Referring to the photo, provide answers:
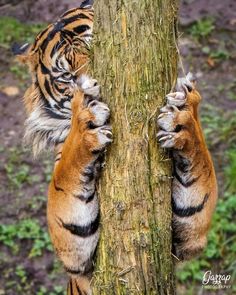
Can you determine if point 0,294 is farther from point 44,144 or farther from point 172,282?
point 172,282

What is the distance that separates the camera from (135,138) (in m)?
3.09

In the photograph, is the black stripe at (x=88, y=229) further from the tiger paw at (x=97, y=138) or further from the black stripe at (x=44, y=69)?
the black stripe at (x=44, y=69)

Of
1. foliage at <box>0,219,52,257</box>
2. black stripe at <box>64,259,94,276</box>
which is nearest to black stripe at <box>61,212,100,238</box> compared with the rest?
black stripe at <box>64,259,94,276</box>

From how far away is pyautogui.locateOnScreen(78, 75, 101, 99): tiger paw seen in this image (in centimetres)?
306

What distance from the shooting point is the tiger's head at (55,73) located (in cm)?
379

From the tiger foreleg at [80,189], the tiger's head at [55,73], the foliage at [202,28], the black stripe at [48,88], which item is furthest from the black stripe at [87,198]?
the foliage at [202,28]

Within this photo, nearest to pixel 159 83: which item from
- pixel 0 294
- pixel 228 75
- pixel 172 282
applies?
pixel 172 282

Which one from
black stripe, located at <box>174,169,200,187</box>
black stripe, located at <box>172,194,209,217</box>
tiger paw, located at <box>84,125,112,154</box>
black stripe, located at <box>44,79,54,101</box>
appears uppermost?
tiger paw, located at <box>84,125,112,154</box>

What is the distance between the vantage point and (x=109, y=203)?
318 centimetres

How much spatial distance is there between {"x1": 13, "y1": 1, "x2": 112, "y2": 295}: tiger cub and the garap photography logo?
5.60ft

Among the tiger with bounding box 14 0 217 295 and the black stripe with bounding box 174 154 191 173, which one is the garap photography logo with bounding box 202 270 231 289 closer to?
the tiger with bounding box 14 0 217 295

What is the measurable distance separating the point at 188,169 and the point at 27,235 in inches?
119

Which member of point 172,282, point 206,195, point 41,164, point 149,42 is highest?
point 149,42

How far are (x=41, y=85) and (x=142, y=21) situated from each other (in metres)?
1.06
